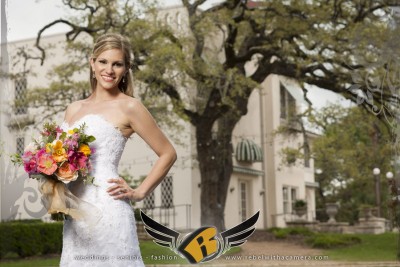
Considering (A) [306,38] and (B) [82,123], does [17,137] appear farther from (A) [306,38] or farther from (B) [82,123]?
(B) [82,123]

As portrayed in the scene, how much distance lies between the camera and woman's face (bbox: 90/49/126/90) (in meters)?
2.10

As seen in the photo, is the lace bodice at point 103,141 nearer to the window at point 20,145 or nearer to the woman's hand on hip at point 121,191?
the woman's hand on hip at point 121,191

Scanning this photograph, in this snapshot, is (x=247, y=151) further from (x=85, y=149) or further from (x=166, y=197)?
(x=85, y=149)

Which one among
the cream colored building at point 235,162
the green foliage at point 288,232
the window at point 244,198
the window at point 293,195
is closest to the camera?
the cream colored building at point 235,162

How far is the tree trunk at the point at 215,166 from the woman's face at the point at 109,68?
9752mm

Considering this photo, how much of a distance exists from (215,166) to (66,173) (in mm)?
10097

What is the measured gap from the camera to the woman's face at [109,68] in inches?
82.7

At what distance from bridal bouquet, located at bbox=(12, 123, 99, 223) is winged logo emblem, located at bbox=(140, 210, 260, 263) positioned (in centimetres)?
350

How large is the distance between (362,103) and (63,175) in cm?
997

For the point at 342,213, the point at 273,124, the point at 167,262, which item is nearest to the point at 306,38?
the point at 273,124

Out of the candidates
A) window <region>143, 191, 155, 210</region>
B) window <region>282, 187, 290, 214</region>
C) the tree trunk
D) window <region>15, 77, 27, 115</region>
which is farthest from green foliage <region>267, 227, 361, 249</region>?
window <region>15, 77, 27, 115</region>

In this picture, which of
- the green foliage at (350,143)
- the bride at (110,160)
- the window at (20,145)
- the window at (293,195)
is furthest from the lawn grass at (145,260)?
the bride at (110,160)

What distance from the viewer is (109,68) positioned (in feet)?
6.88

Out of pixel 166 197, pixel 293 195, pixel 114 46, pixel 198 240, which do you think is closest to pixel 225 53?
pixel 166 197
